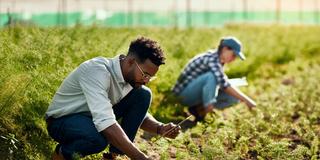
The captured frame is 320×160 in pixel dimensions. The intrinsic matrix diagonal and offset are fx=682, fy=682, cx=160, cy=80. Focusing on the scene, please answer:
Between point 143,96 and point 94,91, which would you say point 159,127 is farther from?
point 94,91

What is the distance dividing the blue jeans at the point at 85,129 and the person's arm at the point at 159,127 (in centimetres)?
8

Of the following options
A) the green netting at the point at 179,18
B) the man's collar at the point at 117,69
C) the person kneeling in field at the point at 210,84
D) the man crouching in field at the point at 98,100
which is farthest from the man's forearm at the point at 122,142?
the green netting at the point at 179,18

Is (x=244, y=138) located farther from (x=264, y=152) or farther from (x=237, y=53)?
(x=237, y=53)

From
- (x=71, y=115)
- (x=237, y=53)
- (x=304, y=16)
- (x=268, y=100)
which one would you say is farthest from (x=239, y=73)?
(x=304, y=16)

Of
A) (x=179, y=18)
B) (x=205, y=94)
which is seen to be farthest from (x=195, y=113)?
(x=179, y=18)

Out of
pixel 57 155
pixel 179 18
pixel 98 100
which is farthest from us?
pixel 179 18

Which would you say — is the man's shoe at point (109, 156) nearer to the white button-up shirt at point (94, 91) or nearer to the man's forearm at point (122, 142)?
the white button-up shirt at point (94, 91)

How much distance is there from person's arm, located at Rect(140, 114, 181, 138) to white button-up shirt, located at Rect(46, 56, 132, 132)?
14.0 inches

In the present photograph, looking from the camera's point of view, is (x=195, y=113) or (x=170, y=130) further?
(x=195, y=113)

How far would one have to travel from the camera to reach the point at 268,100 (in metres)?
8.80

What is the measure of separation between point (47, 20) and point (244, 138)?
43.8 ft

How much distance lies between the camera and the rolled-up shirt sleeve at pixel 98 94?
407 centimetres

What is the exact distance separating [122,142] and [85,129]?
0.42m

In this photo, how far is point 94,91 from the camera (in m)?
4.19
